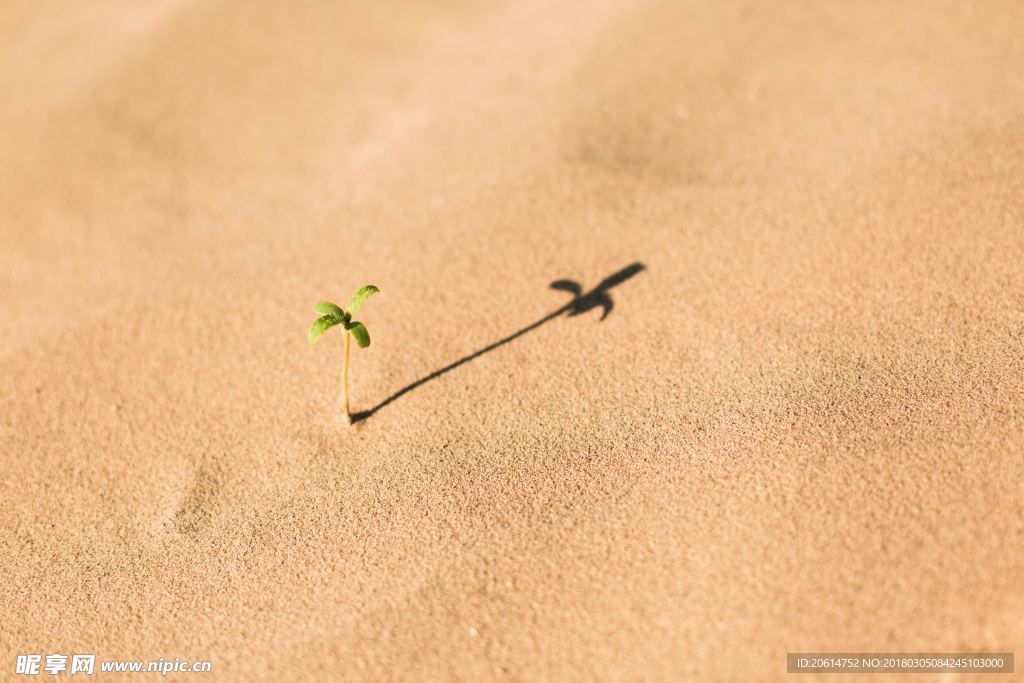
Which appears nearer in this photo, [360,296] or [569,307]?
[360,296]

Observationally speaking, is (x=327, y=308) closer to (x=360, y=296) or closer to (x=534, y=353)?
(x=360, y=296)

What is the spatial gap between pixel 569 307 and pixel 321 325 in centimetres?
95

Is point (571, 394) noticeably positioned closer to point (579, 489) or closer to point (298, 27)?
point (579, 489)

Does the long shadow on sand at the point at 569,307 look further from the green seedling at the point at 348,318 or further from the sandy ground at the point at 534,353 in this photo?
the green seedling at the point at 348,318

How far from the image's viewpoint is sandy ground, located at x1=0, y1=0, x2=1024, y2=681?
1.92 meters

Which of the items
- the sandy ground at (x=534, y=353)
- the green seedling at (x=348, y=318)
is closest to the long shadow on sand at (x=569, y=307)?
the sandy ground at (x=534, y=353)

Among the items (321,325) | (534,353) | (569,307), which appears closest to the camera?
(321,325)

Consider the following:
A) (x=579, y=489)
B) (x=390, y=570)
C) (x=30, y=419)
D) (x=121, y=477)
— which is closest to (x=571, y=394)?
(x=579, y=489)

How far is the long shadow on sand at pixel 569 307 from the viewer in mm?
2461

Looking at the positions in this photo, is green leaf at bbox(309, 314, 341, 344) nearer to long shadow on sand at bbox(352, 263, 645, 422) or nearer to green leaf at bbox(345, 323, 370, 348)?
green leaf at bbox(345, 323, 370, 348)

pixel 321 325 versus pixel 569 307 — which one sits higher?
A: pixel 569 307

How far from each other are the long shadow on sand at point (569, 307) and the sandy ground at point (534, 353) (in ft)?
0.10

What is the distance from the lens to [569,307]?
8.68 ft

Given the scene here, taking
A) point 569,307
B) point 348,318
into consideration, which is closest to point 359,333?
point 348,318
